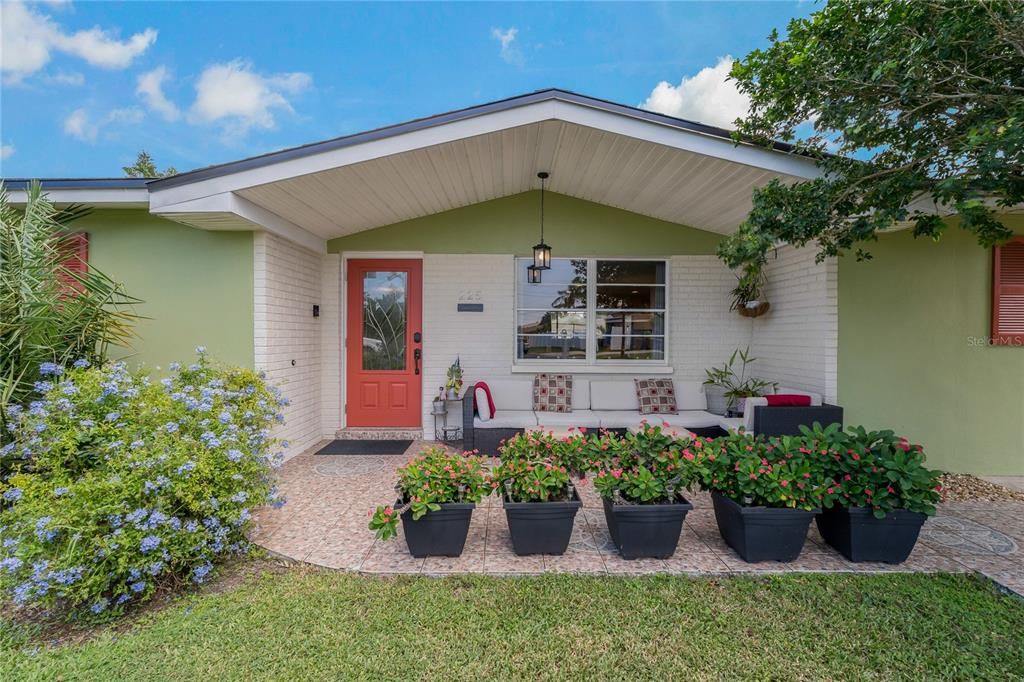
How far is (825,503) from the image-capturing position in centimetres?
247

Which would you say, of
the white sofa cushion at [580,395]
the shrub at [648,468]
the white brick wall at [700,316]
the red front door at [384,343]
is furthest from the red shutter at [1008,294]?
the red front door at [384,343]

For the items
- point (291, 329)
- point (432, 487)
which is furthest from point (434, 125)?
point (432, 487)

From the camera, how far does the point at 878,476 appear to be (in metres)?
2.48

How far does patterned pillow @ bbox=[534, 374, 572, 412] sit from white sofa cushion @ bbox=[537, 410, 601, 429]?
13 centimetres

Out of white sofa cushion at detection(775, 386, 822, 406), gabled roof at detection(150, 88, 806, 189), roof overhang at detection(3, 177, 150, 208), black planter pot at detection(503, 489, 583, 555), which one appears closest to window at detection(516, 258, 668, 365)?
white sofa cushion at detection(775, 386, 822, 406)

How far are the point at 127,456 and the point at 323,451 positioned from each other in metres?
2.88

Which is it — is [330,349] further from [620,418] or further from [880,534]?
[880,534]

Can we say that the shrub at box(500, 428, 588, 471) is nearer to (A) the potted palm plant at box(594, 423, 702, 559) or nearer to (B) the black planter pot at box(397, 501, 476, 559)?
(A) the potted palm plant at box(594, 423, 702, 559)

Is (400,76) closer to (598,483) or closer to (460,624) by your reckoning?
(598,483)

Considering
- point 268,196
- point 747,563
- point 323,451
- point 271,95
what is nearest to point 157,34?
point 271,95

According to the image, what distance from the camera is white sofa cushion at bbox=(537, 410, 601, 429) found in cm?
481

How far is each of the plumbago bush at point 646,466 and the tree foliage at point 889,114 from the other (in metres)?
1.31

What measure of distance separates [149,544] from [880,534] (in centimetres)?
377

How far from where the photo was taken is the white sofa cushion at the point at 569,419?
15.8ft
